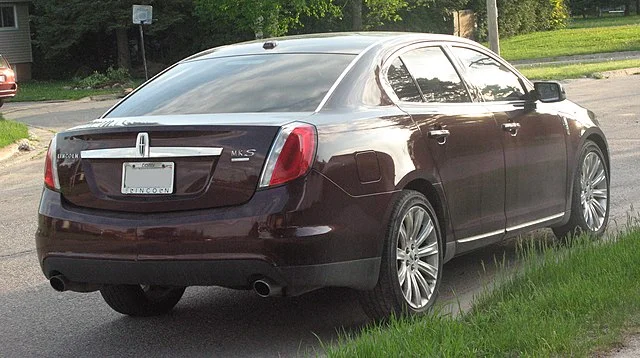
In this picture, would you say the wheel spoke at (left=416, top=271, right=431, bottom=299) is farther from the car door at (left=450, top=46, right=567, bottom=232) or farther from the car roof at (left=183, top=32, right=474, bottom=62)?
the car roof at (left=183, top=32, right=474, bottom=62)

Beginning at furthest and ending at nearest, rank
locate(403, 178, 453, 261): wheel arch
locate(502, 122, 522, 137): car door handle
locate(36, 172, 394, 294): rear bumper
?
1. locate(502, 122, 522, 137): car door handle
2. locate(403, 178, 453, 261): wheel arch
3. locate(36, 172, 394, 294): rear bumper

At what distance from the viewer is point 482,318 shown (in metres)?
5.22

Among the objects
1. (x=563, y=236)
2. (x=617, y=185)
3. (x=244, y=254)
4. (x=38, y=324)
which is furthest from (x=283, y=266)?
(x=617, y=185)

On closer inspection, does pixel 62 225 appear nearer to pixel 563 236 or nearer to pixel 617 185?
pixel 563 236

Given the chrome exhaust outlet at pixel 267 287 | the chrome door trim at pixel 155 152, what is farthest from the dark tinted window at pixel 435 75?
the chrome exhaust outlet at pixel 267 287

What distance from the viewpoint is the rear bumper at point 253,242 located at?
546 centimetres

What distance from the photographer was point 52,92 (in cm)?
3841

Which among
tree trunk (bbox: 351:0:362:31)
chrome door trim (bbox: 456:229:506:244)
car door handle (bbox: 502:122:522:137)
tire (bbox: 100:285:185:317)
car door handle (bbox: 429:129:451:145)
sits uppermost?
tree trunk (bbox: 351:0:362:31)

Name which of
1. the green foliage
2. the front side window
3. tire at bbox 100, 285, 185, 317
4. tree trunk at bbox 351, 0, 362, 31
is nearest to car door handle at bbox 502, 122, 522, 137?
tire at bbox 100, 285, 185, 317

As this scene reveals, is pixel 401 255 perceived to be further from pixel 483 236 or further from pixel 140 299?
pixel 140 299

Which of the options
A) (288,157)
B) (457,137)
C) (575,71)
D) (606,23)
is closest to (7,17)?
(575,71)

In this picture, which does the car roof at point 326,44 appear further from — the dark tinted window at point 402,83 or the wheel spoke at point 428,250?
the wheel spoke at point 428,250

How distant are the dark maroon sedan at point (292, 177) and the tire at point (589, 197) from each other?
28.2 inches

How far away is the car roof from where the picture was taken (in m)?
6.67
